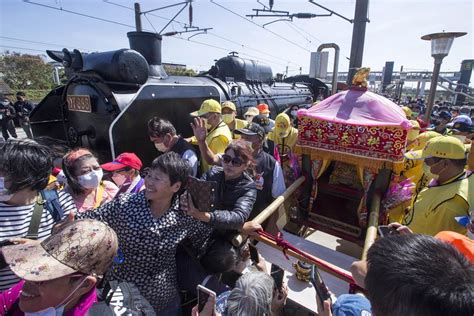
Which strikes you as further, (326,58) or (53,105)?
(326,58)

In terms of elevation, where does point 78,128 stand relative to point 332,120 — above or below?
below

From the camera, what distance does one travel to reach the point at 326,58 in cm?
581

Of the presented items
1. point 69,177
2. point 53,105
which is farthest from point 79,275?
point 53,105

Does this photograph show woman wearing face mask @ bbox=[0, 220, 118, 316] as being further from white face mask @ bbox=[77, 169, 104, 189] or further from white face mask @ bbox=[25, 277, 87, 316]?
white face mask @ bbox=[77, 169, 104, 189]

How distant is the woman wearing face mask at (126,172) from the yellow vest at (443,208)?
218cm

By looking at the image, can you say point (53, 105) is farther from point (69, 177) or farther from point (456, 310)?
point (456, 310)

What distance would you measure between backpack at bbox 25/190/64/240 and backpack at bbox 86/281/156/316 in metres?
0.50

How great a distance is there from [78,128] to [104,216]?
349cm

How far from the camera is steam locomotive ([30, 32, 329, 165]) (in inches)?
139

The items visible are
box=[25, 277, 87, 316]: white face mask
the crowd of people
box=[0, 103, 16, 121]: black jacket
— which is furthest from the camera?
box=[0, 103, 16, 121]: black jacket

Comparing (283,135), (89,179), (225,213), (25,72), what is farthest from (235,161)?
(25,72)

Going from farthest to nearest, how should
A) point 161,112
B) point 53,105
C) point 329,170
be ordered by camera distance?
point 53,105 < point 161,112 < point 329,170

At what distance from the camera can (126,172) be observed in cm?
225

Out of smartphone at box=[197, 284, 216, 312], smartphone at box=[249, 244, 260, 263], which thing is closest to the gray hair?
smartphone at box=[197, 284, 216, 312]
